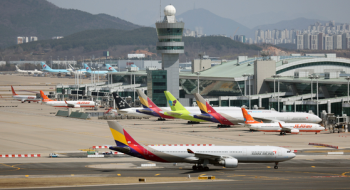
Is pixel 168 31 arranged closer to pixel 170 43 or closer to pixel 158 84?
pixel 170 43

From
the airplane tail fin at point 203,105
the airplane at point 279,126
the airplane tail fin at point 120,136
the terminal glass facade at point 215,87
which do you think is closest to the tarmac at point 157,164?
the airplane at point 279,126

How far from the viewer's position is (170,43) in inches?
4825

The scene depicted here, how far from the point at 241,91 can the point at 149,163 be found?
259 ft

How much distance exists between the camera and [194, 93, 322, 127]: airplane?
84.6 meters

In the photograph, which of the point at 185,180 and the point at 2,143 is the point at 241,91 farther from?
the point at 185,180

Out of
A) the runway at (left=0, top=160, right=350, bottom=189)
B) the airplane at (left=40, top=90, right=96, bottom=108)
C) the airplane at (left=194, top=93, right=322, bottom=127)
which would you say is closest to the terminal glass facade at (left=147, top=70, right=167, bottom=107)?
the airplane at (left=40, top=90, right=96, bottom=108)

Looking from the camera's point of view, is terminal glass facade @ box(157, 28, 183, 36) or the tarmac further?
terminal glass facade @ box(157, 28, 183, 36)

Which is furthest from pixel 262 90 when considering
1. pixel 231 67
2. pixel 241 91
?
pixel 231 67

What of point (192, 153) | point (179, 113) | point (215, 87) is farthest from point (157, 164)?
point (215, 87)

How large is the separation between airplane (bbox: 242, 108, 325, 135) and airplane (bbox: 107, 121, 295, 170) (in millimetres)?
30795

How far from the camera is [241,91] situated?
127062 millimetres

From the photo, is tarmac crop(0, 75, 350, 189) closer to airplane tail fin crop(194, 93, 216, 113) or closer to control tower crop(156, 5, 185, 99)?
airplane tail fin crop(194, 93, 216, 113)

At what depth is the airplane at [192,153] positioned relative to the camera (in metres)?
45.6

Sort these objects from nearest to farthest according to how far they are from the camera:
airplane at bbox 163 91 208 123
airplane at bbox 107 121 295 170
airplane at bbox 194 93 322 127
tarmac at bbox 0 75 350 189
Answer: tarmac at bbox 0 75 350 189 → airplane at bbox 107 121 295 170 → airplane at bbox 194 93 322 127 → airplane at bbox 163 91 208 123
